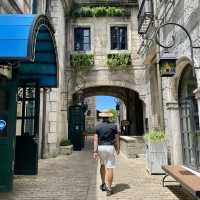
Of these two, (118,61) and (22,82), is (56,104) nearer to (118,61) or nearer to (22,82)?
(118,61)

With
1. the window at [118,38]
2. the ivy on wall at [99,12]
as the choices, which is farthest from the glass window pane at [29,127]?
the ivy on wall at [99,12]

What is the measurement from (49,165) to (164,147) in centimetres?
408

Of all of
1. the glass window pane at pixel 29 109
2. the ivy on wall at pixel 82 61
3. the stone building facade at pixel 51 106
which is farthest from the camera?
the ivy on wall at pixel 82 61

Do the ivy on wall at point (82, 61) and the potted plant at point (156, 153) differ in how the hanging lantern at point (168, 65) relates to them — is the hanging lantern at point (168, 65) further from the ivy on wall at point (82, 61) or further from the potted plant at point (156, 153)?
the ivy on wall at point (82, 61)

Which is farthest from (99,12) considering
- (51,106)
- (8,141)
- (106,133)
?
(8,141)

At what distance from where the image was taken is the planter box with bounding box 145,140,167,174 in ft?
24.5

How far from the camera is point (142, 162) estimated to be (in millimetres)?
9812

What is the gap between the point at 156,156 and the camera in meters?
7.51

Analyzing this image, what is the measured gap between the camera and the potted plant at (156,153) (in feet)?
24.5

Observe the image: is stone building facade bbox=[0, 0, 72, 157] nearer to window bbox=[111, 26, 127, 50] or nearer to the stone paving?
window bbox=[111, 26, 127, 50]

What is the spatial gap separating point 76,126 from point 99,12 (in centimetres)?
617

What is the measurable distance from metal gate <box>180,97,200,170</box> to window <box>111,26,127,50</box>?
25.6ft

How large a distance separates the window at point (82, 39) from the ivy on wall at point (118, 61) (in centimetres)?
136

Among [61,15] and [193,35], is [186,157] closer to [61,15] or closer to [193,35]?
[193,35]
